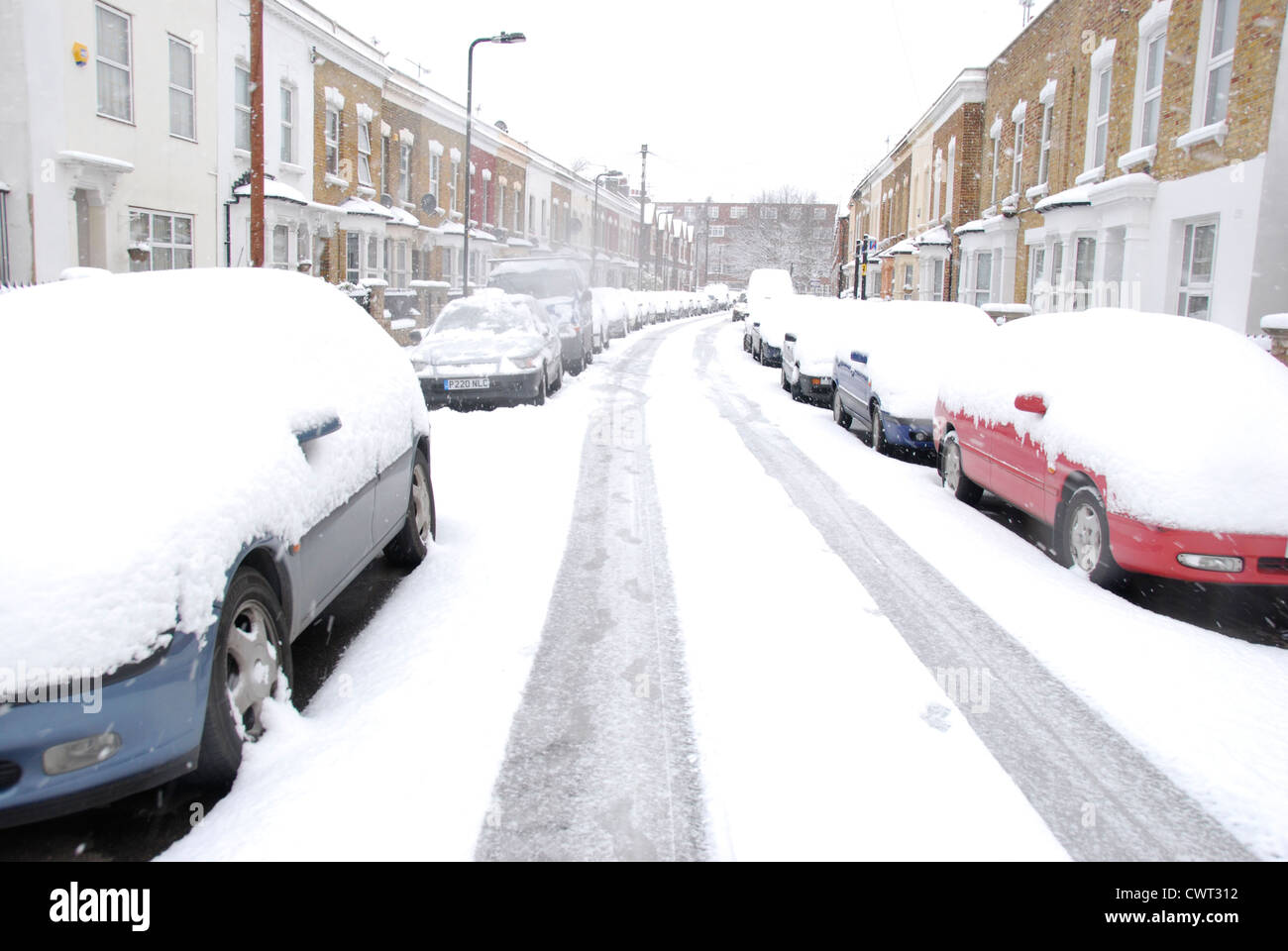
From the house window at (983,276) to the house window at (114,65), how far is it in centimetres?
1972

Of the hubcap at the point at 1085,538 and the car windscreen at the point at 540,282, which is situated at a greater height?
the car windscreen at the point at 540,282

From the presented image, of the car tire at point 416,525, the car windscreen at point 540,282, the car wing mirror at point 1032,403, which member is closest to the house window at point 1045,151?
the car windscreen at point 540,282

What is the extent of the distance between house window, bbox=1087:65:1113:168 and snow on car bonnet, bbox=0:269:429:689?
1721 centimetres

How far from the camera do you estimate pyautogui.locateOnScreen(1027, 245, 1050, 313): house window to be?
20547mm

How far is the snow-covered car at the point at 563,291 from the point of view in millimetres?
20109

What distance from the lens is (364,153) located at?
30.2 metres

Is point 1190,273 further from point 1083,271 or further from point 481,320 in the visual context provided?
point 481,320

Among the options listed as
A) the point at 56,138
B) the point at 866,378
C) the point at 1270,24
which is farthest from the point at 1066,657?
the point at 56,138

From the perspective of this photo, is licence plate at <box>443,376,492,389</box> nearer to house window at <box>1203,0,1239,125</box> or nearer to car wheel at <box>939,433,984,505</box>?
car wheel at <box>939,433,984,505</box>

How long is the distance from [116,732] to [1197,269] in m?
15.6

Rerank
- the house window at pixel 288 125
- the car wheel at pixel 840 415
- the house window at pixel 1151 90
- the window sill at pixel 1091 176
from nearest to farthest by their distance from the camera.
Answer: the car wheel at pixel 840 415 → the house window at pixel 1151 90 → the window sill at pixel 1091 176 → the house window at pixel 288 125

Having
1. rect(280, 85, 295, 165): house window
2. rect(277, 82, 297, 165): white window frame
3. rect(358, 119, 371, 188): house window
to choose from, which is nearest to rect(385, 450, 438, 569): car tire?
rect(277, 82, 297, 165): white window frame

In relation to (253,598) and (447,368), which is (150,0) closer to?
(447,368)

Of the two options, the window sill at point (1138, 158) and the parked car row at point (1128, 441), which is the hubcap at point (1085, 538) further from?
the window sill at point (1138, 158)
